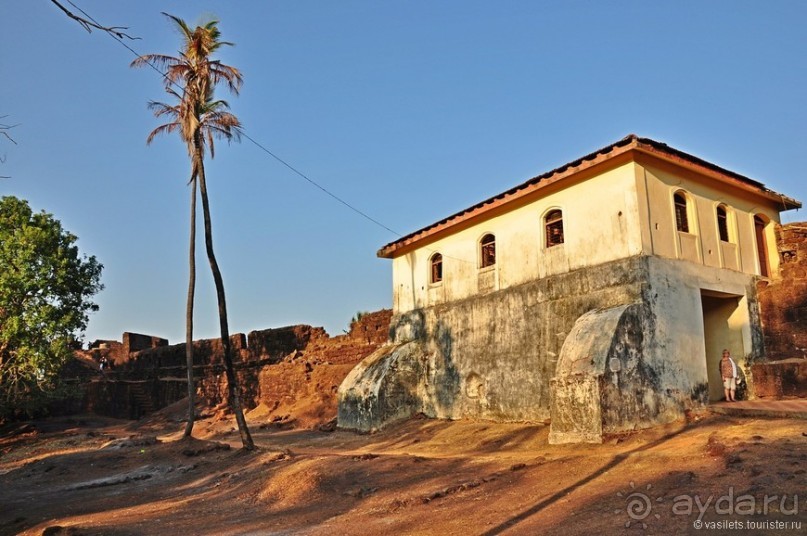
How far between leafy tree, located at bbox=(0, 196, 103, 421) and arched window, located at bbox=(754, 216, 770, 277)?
20.3 metres

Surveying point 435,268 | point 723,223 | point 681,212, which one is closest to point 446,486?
point 681,212

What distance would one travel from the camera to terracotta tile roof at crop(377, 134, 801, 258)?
12.1m

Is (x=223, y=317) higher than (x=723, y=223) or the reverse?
the reverse

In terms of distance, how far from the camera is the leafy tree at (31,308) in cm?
2020

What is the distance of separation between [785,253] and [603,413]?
710cm

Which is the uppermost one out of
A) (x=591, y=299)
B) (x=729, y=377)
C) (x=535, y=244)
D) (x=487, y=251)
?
(x=487, y=251)

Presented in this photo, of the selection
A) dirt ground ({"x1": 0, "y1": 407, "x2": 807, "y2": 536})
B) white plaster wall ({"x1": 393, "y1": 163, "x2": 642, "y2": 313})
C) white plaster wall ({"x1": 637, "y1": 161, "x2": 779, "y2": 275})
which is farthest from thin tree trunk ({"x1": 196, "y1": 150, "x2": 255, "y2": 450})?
white plaster wall ({"x1": 637, "y1": 161, "x2": 779, "y2": 275})

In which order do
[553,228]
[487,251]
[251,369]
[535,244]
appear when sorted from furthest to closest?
1. [251,369]
2. [487,251]
3. [535,244]
4. [553,228]

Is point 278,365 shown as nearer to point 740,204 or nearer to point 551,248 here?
point 551,248

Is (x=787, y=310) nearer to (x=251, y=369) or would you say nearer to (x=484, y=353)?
(x=484, y=353)

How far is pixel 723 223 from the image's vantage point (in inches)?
547

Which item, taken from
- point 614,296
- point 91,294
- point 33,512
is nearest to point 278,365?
point 91,294

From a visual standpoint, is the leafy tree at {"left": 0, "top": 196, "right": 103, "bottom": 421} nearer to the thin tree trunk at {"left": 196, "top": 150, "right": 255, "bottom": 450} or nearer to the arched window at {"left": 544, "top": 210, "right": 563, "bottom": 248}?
the thin tree trunk at {"left": 196, "top": 150, "right": 255, "bottom": 450}

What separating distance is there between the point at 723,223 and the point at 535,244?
13.1 feet
